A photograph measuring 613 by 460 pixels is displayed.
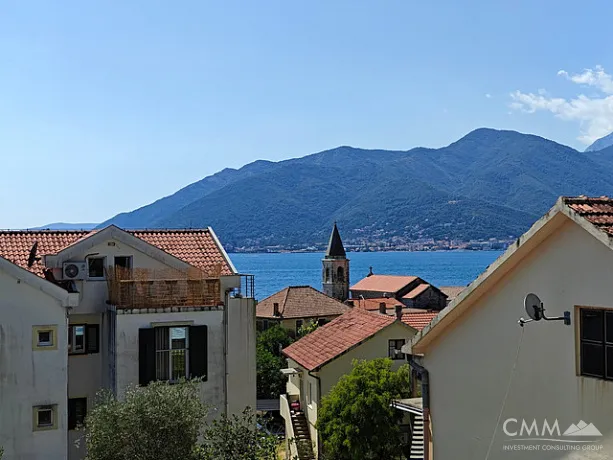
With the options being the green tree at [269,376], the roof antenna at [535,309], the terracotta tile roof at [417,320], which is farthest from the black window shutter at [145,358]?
the green tree at [269,376]

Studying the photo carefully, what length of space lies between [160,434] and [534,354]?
9270 mm

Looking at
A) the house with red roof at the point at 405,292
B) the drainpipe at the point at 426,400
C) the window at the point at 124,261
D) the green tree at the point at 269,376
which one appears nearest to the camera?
the drainpipe at the point at 426,400

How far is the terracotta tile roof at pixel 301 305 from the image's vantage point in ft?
228

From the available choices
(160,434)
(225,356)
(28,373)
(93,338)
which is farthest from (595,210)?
(93,338)

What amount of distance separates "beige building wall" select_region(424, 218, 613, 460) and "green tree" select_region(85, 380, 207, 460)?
24.4 ft

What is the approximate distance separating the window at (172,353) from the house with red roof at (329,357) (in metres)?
12.9

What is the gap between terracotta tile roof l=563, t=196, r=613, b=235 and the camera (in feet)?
21.3

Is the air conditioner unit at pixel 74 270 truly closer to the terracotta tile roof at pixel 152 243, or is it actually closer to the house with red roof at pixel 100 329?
the house with red roof at pixel 100 329

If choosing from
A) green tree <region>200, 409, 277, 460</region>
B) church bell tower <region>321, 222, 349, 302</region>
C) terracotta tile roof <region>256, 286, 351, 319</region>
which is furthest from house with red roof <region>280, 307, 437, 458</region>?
church bell tower <region>321, 222, 349, 302</region>

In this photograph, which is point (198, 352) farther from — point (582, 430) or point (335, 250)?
point (335, 250)

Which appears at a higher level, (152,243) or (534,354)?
(152,243)

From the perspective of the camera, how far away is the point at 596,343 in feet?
21.8

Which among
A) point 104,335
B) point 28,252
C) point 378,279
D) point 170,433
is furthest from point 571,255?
point 378,279

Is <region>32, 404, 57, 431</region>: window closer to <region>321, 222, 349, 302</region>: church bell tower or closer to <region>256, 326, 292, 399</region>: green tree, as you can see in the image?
<region>256, 326, 292, 399</region>: green tree
